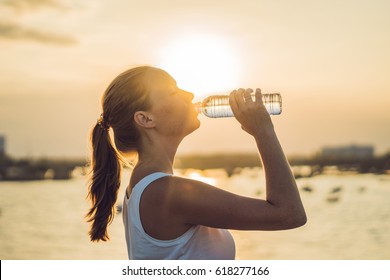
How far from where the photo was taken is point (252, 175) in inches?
2309

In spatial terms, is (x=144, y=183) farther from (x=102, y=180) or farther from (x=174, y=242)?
(x=102, y=180)

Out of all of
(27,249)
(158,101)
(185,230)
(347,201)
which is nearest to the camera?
(185,230)

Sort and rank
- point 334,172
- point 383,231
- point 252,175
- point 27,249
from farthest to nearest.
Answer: point 334,172 → point 252,175 → point 383,231 → point 27,249

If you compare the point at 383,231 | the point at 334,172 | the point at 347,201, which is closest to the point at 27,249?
the point at 383,231

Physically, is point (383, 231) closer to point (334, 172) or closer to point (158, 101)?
point (158, 101)

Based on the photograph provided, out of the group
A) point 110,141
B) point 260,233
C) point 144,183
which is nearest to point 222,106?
point 110,141

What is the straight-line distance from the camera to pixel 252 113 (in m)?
1.55

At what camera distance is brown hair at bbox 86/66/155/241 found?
1.63 m

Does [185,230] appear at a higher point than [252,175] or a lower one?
higher

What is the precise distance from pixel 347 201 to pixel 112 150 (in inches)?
1462

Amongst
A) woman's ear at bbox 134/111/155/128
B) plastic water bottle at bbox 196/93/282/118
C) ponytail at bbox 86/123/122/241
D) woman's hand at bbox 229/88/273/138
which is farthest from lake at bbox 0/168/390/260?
woman's hand at bbox 229/88/273/138

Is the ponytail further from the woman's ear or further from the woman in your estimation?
the woman's ear

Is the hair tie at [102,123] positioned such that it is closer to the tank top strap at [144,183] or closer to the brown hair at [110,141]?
the brown hair at [110,141]
